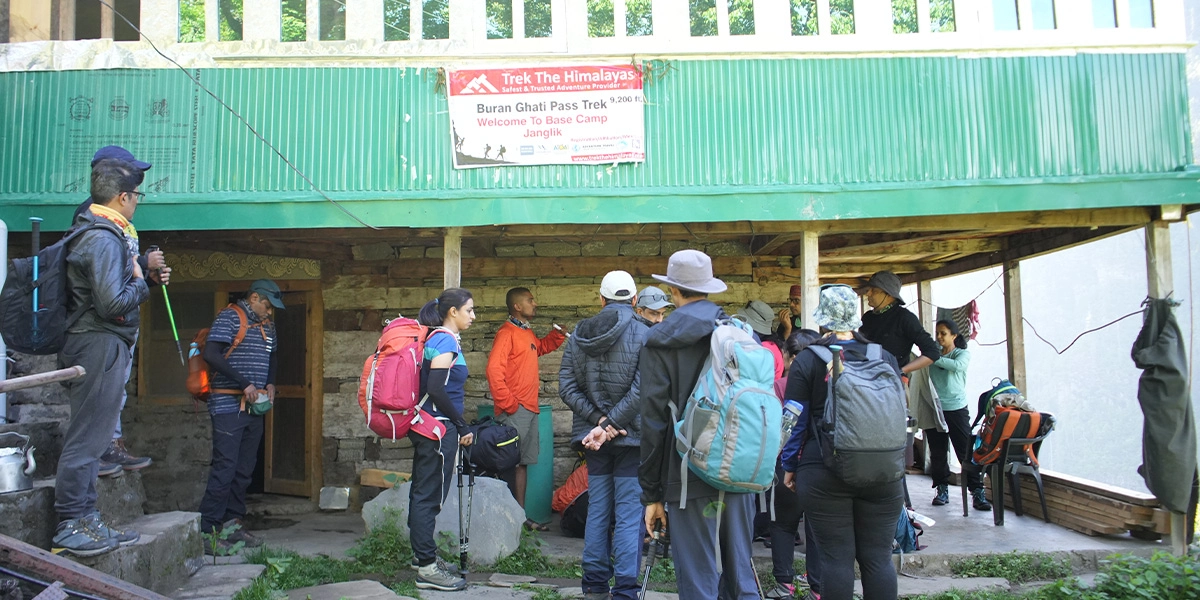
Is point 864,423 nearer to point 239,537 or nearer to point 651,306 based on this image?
point 651,306

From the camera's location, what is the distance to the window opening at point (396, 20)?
6770mm

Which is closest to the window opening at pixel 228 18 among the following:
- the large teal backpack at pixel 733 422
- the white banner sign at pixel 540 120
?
the white banner sign at pixel 540 120

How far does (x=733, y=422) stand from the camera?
3.48 meters

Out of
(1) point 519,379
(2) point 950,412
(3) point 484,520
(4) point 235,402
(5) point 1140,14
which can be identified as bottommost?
(3) point 484,520

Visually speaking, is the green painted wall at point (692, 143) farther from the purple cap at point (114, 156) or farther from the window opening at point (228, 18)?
the purple cap at point (114, 156)

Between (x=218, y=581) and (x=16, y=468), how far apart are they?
4.49 feet

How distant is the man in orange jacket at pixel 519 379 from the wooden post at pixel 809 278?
2332 mm

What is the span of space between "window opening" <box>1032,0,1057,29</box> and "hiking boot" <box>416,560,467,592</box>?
6.16 meters

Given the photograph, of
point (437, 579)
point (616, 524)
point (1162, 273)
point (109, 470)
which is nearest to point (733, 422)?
point (616, 524)

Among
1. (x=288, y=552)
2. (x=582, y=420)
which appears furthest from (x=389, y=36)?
(x=288, y=552)

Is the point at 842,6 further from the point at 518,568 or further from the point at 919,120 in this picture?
the point at 518,568

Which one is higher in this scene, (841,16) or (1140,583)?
(841,16)

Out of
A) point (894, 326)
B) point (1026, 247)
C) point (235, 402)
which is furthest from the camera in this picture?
point (1026, 247)

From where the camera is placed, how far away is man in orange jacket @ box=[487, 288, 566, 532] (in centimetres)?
707
